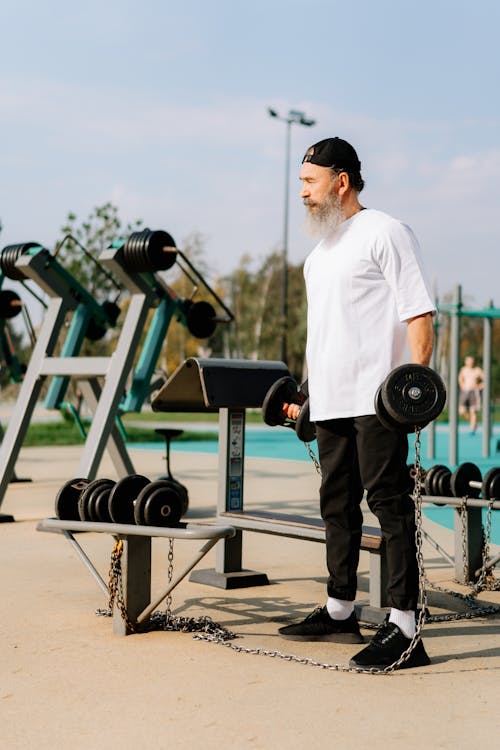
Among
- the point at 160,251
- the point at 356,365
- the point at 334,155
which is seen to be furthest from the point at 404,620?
the point at 160,251

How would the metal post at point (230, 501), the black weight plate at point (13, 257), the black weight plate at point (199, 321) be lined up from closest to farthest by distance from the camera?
1. the metal post at point (230, 501)
2. the black weight plate at point (13, 257)
3. the black weight plate at point (199, 321)

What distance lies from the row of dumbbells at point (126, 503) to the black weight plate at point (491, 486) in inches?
61.2

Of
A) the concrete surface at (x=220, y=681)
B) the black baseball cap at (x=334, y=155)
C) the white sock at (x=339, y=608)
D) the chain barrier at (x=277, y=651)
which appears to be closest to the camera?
the concrete surface at (x=220, y=681)

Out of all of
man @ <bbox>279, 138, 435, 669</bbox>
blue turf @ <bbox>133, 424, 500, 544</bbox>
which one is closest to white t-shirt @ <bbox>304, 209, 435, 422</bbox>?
man @ <bbox>279, 138, 435, 669</bbox>

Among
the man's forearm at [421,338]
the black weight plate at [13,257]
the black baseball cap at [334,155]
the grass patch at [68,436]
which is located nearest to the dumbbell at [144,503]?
the man's forearm at [421,338]

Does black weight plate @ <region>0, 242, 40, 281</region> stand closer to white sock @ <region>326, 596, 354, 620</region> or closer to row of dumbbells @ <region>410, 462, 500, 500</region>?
row of dumbbells @ <region>410, 462, 500, 500</region>

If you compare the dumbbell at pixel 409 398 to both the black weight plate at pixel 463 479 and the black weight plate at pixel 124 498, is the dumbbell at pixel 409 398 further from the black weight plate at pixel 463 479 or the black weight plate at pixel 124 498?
the black weight plate at pixel 463 479

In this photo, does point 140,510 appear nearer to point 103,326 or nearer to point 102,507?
point 102,507

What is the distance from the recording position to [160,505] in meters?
3.79

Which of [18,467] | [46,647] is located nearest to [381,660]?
[46,647]

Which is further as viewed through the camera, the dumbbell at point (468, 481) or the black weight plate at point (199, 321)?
the black weight plate at point (199, 321)

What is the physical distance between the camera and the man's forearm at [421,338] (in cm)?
343

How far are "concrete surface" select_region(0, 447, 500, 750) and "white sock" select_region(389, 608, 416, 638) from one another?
15 cm

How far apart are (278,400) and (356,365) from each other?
69 centimetres
